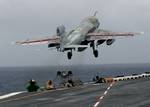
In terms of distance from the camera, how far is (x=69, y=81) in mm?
55281

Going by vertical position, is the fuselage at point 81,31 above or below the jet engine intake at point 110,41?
above

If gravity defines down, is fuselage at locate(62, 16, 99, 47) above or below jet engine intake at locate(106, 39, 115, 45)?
above

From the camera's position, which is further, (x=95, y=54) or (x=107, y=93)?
(x=95, y=54)

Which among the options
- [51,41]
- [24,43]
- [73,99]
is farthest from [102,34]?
[73,99]

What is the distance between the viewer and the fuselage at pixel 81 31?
6631cm

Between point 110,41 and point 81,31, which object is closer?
point 110,41

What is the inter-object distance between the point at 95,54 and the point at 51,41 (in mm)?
6952

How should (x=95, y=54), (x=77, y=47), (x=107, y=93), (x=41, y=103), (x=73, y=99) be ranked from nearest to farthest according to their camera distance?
(x=41, y=103), (x=73, y=99), (x=107, y=93), (x=77, y=47), (x=95, y=54)

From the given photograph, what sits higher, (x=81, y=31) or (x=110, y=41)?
A: (x=81, y=31)

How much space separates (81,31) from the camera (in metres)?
73.0

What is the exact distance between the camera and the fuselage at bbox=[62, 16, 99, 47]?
218 ft

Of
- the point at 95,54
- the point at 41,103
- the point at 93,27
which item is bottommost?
the point at 41,103

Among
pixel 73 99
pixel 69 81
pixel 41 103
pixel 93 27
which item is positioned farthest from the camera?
pixel 93 27

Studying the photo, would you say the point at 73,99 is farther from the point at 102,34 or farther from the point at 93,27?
the point at 93,27
